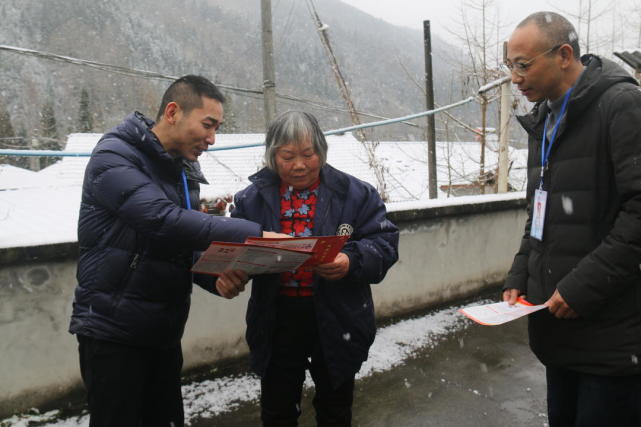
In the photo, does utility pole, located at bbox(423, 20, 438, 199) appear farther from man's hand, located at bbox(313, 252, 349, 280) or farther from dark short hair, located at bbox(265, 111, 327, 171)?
man's hand, located at bbox(313, 252, 349, 280)

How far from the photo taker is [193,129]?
1.88 metres

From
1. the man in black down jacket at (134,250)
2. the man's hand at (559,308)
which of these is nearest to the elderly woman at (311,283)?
the man in black down jacket at (134,250)

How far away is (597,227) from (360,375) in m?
2.12

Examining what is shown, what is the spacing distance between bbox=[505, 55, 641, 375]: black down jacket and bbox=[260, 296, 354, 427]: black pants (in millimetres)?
905

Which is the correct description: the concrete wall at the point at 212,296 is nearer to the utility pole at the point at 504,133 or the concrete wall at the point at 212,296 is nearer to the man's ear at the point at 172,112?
the utility pole at the point at 504,133

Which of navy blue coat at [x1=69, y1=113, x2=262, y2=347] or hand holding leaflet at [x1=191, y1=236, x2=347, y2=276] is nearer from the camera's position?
hand holding leaflet at [x1=191, y1=236, x2=347, y2=276]

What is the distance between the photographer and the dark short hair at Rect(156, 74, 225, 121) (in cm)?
189

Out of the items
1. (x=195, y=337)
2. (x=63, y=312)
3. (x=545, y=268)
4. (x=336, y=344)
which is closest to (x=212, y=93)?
(x=336, y=344)

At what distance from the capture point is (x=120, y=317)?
169 centimetres

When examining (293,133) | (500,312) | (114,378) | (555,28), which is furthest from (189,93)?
(500,312)

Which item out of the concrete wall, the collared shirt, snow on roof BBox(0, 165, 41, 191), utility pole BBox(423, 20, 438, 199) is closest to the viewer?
the collared shirt

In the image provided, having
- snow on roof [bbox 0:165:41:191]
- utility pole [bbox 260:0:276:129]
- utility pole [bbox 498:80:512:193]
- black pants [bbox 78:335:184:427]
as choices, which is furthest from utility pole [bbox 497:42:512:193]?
snow on roof [bbox 0:165:41:191]

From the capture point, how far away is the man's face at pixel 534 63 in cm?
167

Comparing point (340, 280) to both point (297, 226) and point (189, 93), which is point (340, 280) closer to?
point (297, 226)
